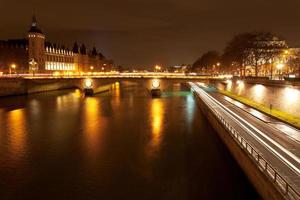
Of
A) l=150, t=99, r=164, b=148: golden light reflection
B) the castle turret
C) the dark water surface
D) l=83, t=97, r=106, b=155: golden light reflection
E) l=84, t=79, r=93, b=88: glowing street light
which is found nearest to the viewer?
the dark water surface

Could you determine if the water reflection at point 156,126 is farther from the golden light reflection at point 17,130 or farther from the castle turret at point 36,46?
the castle turret at point 36,46

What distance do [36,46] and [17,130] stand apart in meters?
99.5

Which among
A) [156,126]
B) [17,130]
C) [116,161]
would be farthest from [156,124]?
[116,161]

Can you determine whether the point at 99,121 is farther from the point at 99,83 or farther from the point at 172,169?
the point at 99,83

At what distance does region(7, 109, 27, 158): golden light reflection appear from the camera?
27.2 m

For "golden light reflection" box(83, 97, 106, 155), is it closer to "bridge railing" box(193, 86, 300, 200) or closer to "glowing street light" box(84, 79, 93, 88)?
"bridge railing" box(193, 86, 300, 200)

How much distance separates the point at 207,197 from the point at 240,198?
1.68m

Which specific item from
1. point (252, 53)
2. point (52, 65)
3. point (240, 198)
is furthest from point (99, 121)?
point (52, 65)

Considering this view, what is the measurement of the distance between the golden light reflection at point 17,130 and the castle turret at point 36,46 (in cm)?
8090

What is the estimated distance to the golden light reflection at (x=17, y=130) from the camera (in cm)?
2725

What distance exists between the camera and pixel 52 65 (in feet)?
462

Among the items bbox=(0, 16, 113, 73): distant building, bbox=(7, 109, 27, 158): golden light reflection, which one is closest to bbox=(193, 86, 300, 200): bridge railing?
bbox=(7, 109, 27, 158): golden light reflection

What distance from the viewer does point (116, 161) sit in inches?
945

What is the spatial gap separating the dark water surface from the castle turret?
296ft
